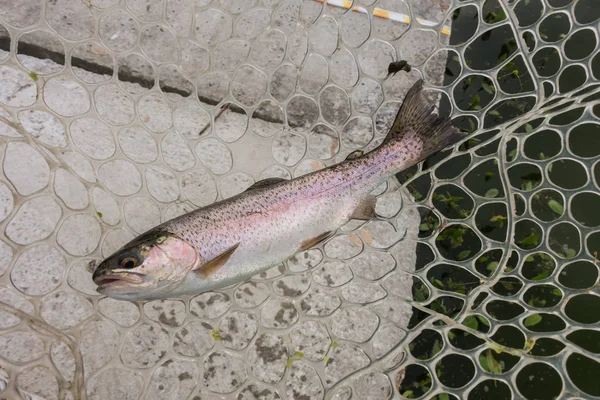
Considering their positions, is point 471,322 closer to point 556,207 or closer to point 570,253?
point 570,253

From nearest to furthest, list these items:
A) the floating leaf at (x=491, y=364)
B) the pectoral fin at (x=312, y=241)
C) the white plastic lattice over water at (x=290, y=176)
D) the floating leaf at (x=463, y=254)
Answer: the pectoral fin at (x=312, y=241) < the white plastic lattice over water at (x=290, y=176) < the floating leaf at (x=491, y=364) < the floating leaf at (x=463, y=254)

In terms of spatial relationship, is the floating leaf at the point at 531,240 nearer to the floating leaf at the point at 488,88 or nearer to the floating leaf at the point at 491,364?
the floating leaf at the point at 491,364

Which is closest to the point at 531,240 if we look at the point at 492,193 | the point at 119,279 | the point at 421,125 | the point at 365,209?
the point at 492,193

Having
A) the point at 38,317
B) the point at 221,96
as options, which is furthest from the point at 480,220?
the point at 38,317

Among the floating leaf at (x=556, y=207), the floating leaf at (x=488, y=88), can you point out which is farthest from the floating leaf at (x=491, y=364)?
the floating leaf at (x=488, y=88)

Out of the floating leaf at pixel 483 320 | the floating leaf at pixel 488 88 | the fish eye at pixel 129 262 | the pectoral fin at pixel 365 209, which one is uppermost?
the floating leaf at pixel 488 88

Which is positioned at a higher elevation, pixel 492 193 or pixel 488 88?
pixel 488 88

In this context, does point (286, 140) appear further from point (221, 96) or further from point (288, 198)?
point (288, 198)
